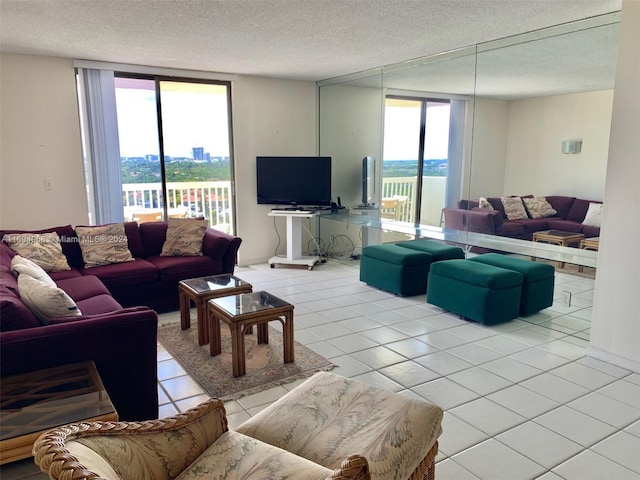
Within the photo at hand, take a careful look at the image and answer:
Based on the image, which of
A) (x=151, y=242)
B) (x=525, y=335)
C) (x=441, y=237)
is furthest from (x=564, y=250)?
(x=151, y=242)

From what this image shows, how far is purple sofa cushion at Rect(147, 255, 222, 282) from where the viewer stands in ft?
14.0

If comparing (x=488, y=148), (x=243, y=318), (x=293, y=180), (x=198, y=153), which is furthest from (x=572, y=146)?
(x=198, y=153)

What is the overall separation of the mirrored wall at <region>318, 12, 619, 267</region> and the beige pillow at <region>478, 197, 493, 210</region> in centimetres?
4

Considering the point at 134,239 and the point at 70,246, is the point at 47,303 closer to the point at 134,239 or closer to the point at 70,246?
the point at 70,246

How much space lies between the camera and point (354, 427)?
5.58ft

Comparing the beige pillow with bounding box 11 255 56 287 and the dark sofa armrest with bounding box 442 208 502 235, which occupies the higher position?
the dark sofa armrest with bounding box 442 208 502 235

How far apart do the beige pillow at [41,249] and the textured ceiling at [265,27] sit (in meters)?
1.65

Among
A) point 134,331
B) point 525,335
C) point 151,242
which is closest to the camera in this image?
point 134,331

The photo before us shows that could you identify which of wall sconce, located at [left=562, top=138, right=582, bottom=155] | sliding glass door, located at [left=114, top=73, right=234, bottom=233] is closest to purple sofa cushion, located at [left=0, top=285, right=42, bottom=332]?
sliding glass door, located at [left=114, top=73, right=234, bottom=233]

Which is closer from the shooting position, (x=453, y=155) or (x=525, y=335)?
(x=525, y=335)

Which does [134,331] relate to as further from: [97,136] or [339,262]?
[339,262]

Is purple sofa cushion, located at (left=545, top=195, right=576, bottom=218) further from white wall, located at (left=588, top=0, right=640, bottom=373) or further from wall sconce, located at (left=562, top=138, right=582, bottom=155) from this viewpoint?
white wall, located at (left=588, top=0, right=640, bottom=373)

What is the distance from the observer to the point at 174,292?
4.32 m

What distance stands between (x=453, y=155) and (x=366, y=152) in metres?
1.45
